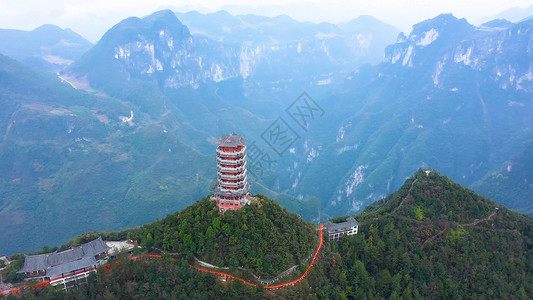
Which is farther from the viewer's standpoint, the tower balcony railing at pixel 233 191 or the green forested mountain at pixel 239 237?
the tower balcony railing at pixel 233 191

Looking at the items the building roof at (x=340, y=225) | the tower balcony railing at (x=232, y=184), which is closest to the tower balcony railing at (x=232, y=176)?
the tower balcony railing at (x=232, y=184)

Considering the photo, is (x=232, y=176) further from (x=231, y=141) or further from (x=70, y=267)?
(x=70, y=267)

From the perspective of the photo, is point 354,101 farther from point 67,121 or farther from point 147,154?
point 67,121

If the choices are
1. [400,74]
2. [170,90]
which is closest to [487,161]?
[400,74]

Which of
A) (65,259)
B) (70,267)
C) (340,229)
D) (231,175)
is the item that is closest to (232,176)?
(231,175)

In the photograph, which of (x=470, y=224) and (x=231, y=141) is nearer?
(x=231, y=141)

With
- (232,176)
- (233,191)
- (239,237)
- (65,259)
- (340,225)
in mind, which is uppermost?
(232,176)

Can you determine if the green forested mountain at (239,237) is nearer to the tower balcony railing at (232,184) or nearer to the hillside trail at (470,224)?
the tower balcony railing at (232,184)
